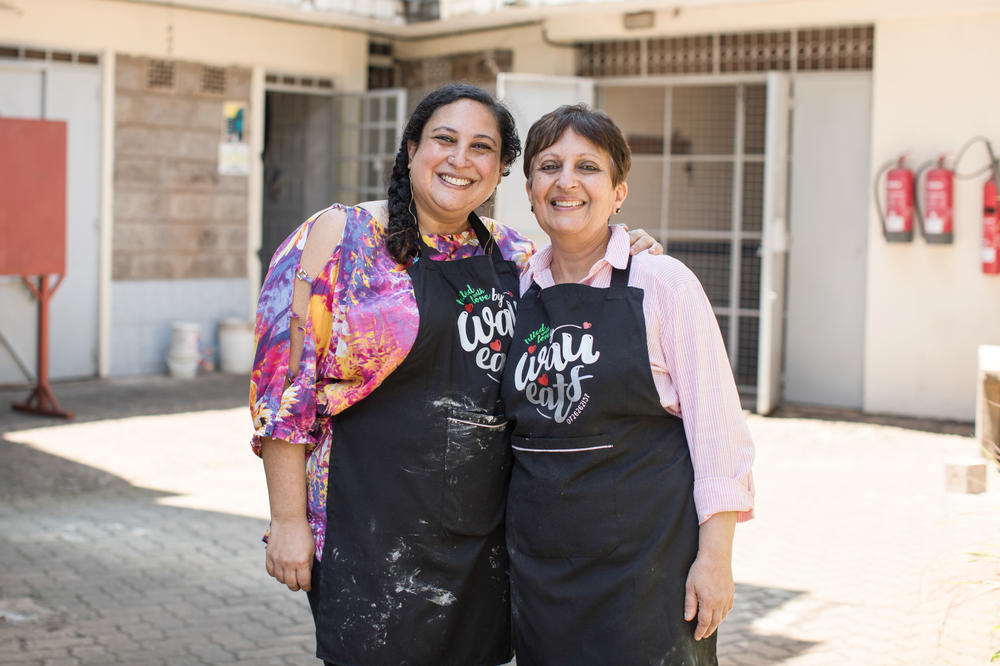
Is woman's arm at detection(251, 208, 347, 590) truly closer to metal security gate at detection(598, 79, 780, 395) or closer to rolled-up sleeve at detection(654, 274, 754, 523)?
rolled-up sleeve at detection(654, 274, 754, 523)

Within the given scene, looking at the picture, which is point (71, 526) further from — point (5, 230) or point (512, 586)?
point (512, 586)

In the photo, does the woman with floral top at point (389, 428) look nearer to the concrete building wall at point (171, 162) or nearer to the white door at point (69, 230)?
the white door at point (69, 230)

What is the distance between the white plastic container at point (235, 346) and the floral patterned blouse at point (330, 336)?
28.3 feet

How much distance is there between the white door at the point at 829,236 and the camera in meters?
9.62

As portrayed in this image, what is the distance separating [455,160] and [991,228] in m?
7.01

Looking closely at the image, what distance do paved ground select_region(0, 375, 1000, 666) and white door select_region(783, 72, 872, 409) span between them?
79 cm

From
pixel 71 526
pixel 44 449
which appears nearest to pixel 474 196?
pixel 71 526

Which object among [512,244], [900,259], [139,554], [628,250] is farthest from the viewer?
[900,259]

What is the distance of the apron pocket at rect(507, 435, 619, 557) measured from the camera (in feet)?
8.38

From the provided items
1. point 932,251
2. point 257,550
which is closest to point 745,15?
point 932,251

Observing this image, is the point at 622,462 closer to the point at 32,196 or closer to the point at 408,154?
the point at 408,154

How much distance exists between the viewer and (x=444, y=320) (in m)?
2.74

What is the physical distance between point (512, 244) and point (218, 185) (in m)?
8.69

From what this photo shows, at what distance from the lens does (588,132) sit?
2678 millimetres
